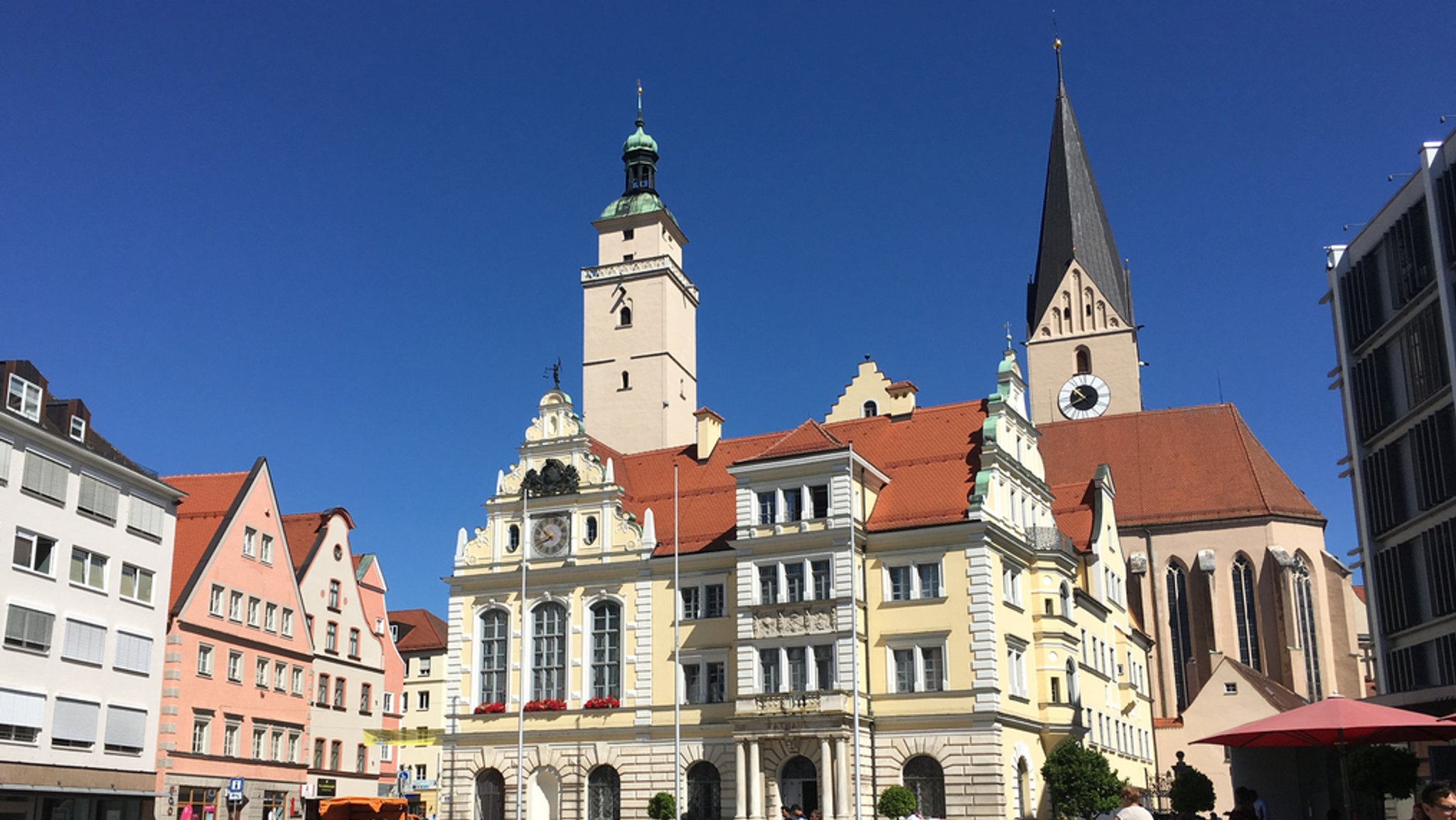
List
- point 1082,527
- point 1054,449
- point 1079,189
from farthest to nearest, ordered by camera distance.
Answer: point 1079,189 → point 1054,449 → point 1082,527

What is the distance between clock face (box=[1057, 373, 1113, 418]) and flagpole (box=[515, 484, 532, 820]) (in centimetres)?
4856

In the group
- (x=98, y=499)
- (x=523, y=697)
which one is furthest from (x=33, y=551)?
(x=523, y=697)

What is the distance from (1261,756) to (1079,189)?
59757mm

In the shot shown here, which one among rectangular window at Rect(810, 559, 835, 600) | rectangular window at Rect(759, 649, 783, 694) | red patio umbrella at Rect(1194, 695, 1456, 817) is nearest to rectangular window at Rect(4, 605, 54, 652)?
rectangular window at Rect(759, 649, 783, 694)

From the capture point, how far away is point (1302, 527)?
241ft

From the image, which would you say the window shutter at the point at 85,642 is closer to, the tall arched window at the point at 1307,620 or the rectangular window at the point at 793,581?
the rectangular window at the point at 793,581

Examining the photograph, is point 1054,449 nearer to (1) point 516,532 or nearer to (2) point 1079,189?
(2) point 1079,189

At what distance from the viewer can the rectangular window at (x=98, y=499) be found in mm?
44219

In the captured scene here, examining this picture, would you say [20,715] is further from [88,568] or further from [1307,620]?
[1307,620]

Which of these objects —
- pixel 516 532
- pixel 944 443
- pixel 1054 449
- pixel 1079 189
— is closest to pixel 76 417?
pixel 516 532

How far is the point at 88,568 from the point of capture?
145ft

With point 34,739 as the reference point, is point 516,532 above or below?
above

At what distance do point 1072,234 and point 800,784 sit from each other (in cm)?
5927

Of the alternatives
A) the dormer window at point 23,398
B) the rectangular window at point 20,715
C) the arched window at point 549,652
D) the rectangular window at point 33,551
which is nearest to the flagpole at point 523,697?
the arched window at point 549,652
